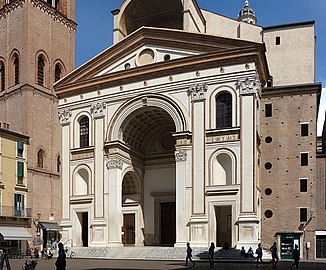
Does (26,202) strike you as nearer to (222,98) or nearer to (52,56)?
(52,56)

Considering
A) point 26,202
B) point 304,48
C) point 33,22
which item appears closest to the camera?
point 304,48

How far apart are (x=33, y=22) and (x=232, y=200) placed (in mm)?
26523

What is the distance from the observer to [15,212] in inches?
1492

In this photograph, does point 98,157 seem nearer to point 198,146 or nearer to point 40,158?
point 198,146

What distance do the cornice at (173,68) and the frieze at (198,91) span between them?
1.21 meters

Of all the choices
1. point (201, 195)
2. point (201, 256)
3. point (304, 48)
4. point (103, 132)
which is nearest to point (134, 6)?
point (103, 132)

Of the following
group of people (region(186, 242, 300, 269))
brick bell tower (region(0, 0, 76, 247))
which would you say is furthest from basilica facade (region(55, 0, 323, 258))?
brick bell tower (region(0, 0, 76, 247))

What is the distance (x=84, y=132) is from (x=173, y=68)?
27.3 ft

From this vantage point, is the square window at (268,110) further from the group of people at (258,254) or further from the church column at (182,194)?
the group of people at (258,254)

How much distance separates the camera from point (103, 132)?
3334 cm

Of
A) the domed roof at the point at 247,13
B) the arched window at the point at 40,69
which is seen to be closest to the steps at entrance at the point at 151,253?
the arched window at the point at 40,69

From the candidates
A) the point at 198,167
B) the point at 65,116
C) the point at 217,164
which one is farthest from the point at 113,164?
the point at 217,164

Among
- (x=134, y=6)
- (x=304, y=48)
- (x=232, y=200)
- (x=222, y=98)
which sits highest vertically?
(x=134, y=6)

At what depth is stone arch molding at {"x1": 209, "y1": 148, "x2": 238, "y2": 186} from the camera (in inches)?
1135
